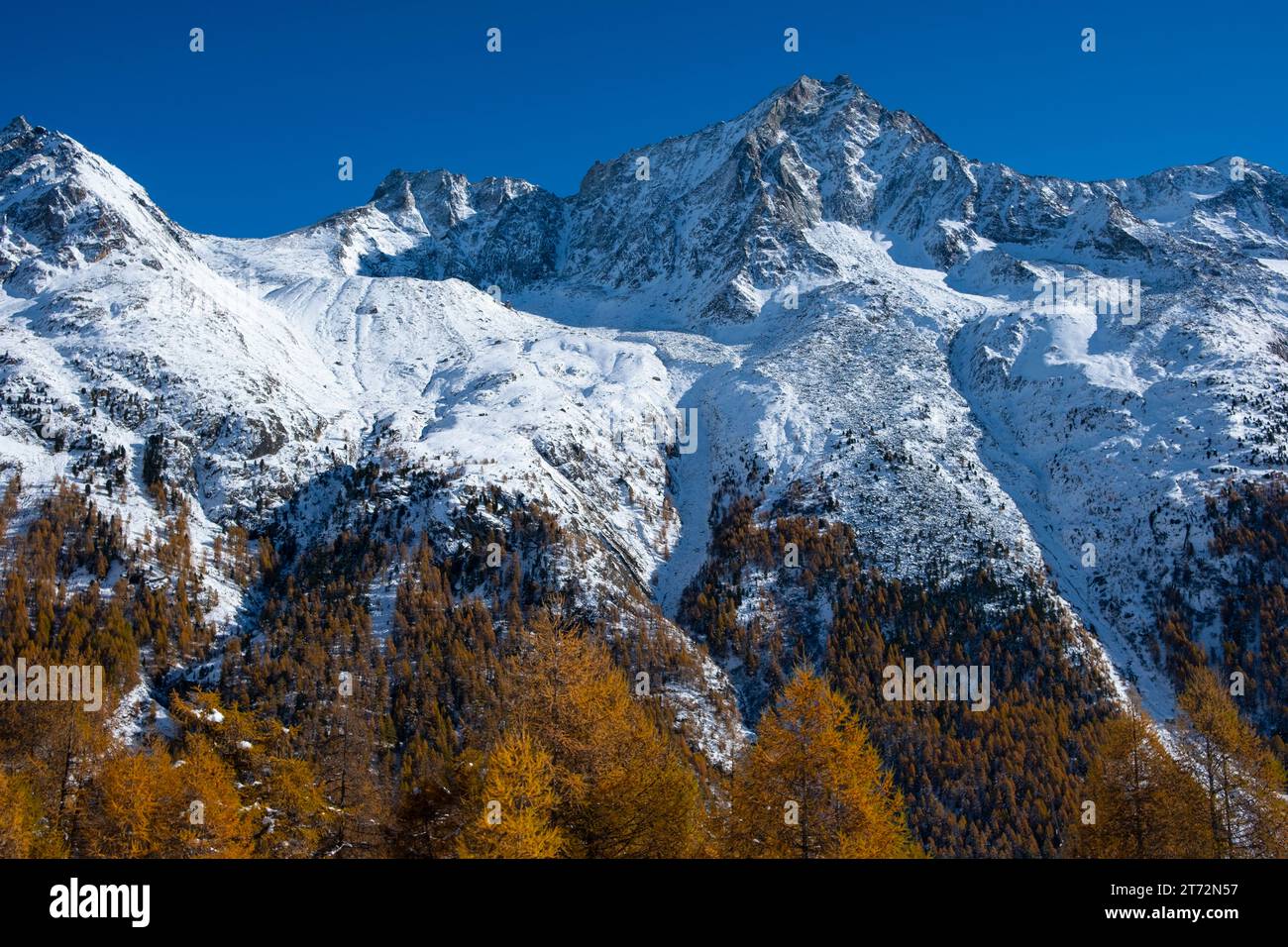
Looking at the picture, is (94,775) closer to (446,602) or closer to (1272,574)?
(446,602)

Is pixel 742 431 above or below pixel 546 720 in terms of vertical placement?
above

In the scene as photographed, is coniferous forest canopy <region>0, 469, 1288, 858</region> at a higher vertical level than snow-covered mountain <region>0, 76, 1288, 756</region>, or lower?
lower

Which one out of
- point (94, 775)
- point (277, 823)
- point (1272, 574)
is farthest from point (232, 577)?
point (1272, 574)

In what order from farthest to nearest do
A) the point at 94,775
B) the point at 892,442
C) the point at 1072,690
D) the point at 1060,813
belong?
the point at 892,442, the point at 1072,690, the point at 1060,813, the point at 94,775

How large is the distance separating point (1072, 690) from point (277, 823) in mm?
107431

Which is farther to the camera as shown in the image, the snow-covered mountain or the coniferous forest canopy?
the snow-covered mountain

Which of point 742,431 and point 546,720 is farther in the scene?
point 742,431

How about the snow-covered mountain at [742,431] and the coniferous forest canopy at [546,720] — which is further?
the snow-covered mountain at [742,431]

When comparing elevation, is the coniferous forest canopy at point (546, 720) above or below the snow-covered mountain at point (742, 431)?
below

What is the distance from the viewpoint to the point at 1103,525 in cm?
13438
